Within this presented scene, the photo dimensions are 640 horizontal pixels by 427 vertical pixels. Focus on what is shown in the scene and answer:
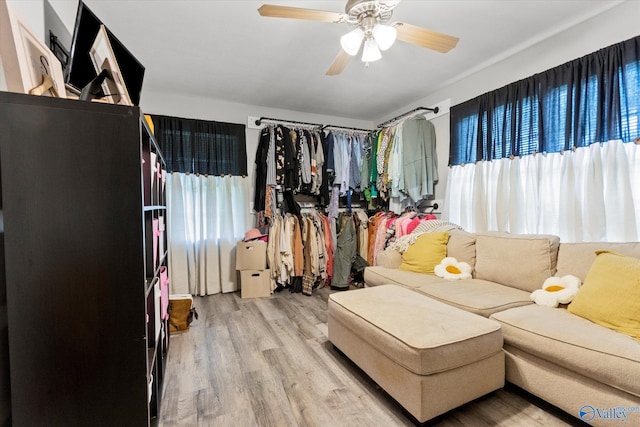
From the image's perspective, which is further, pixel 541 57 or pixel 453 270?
pixel 453 270

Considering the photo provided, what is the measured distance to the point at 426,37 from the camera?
5.71ft

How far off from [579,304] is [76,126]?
2483 mm

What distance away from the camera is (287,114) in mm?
3973

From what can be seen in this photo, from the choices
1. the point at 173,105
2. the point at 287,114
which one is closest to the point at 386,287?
the point at 287,114

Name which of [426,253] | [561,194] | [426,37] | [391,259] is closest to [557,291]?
[561,194]

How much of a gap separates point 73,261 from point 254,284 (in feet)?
8.60

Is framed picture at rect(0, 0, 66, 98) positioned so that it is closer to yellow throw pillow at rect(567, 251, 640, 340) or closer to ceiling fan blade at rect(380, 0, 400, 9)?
ceiling fan blade at rect(380, 0, 400, 9)

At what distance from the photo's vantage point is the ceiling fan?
1521 millimetres

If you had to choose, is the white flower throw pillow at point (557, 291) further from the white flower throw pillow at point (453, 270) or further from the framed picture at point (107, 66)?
the framed picture at point (107, 66)

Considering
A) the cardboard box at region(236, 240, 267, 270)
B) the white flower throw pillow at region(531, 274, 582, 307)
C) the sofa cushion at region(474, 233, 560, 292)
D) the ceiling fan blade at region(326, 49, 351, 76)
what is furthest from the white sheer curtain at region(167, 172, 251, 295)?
the white flower throw pillow at region(531, 274, 582, 307)

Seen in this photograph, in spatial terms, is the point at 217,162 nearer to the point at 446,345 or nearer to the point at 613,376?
the point at 446,345

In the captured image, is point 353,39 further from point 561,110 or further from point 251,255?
point 251,255

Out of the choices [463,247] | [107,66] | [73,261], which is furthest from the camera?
[463,247]

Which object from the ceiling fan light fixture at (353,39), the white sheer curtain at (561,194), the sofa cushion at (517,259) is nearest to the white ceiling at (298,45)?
the ceiling fan light fixture at (353,39)
